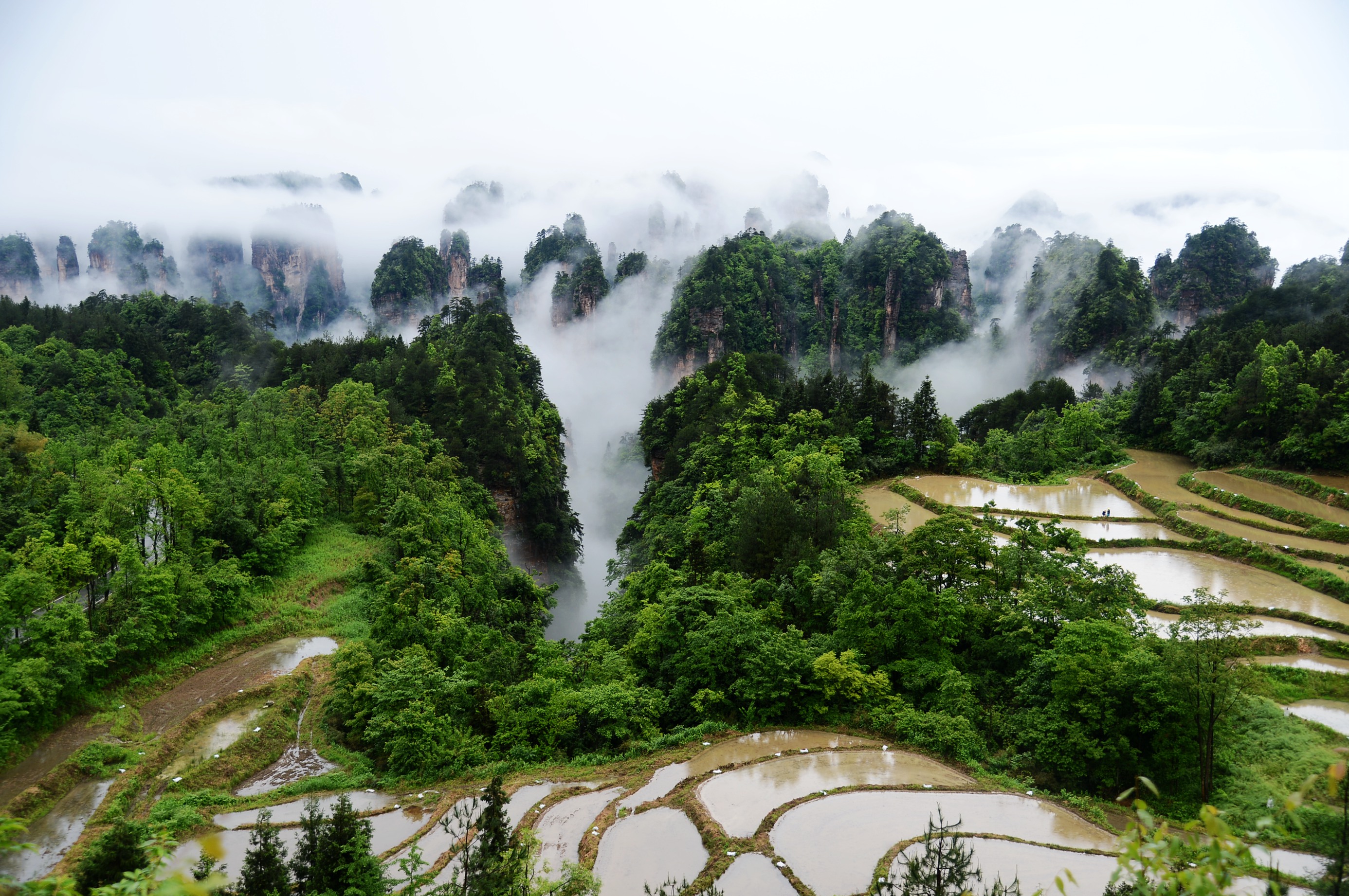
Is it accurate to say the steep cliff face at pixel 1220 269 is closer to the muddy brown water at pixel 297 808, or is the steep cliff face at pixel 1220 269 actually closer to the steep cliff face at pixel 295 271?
the muddy brown water at pixel 297 808

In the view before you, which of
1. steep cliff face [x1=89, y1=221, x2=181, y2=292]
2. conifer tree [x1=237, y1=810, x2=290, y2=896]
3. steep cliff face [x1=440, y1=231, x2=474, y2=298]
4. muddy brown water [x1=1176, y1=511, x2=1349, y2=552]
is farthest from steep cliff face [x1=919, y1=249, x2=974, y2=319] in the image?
steep cliff face [x1=89, y1=221, x2=181, y2=292]

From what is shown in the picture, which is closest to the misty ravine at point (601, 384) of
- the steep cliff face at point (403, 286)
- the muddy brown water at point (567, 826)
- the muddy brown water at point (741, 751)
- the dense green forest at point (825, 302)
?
the dense green forest at point (825, 302)

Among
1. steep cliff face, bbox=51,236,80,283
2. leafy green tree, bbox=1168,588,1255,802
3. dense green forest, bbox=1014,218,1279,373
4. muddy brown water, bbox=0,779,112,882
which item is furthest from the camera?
steep cliff face, bbox=51,236,80,283

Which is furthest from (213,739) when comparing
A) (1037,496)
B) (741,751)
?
(1037,496)

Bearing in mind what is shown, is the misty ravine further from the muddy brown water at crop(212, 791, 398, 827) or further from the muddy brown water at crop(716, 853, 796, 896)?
the muddy brown water at crop(716, 853, 796, 896)

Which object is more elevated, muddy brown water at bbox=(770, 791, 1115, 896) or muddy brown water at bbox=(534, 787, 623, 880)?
muddy brown water at bbox=(770, 791, 1115, 896)

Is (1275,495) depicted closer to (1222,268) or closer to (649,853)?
(649,853)
